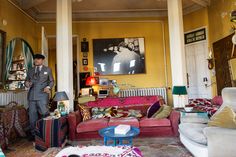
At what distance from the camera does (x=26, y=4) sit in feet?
17.1

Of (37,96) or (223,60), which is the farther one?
(223,60)

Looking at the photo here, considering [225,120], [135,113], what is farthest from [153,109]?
[225,120]

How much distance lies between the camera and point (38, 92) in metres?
3.84

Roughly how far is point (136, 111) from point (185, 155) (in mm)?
1674

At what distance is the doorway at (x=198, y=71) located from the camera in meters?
5.70

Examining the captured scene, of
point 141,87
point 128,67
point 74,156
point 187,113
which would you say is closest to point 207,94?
point 141,87

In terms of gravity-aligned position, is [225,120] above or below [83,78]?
below

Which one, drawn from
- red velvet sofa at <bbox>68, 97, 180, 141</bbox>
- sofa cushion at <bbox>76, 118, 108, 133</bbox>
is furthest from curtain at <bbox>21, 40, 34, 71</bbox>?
sofa cushion at <bbox>76, 118, 108, 133</bbox>

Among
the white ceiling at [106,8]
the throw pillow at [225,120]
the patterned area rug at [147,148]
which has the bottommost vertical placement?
the patterned area rug at [147,148]

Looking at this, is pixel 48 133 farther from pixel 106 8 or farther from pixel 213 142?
pixel 106 8

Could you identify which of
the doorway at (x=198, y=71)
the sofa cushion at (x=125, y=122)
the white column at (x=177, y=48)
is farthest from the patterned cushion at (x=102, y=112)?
the doorway at (x=198, y=71)

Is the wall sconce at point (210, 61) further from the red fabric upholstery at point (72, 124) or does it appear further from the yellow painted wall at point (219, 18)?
the red fabric upholstery at point (72, 124)

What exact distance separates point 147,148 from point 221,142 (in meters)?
1.22

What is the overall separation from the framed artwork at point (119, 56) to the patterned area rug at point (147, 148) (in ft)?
9.48
